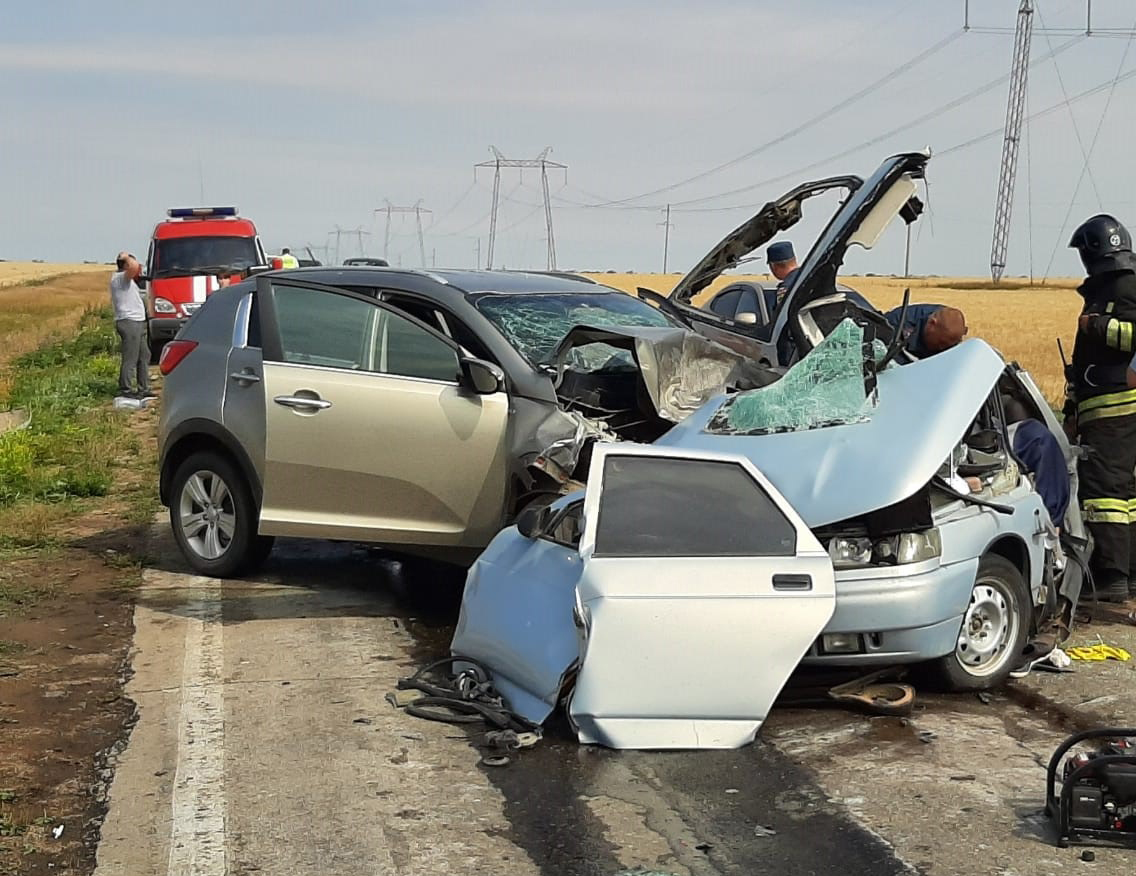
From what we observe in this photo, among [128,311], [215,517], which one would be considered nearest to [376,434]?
[215,517]

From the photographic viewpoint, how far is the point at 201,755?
5.90m

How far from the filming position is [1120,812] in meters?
4.82

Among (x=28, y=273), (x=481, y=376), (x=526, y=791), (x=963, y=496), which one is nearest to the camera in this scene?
(x=526, y=791)

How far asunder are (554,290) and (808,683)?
136 inches

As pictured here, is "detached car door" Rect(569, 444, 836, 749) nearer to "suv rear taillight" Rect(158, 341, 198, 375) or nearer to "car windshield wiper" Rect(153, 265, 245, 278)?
"suv rear taillight" Rect(158, 341, 198, 375)

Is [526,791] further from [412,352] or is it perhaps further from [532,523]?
[412,352]

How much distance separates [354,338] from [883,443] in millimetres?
3409

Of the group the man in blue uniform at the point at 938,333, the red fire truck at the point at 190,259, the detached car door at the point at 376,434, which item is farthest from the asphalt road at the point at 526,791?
the red fire truck at the point at 190,259

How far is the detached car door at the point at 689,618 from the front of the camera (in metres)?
5.68

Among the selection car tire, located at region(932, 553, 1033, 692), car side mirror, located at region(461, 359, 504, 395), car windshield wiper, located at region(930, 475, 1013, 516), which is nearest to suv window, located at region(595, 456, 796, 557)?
car windshield wiper, located at region(930, 475, 1013, 516)

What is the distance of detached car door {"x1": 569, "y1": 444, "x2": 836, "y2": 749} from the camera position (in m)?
5.68

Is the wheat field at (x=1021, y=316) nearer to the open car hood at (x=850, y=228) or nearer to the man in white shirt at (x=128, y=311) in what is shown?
the open car hood at (x=850, y=228)

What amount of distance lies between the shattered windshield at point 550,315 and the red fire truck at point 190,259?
16237 millimetres

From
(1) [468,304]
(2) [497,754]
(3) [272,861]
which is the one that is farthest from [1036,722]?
(1) [468,304]
